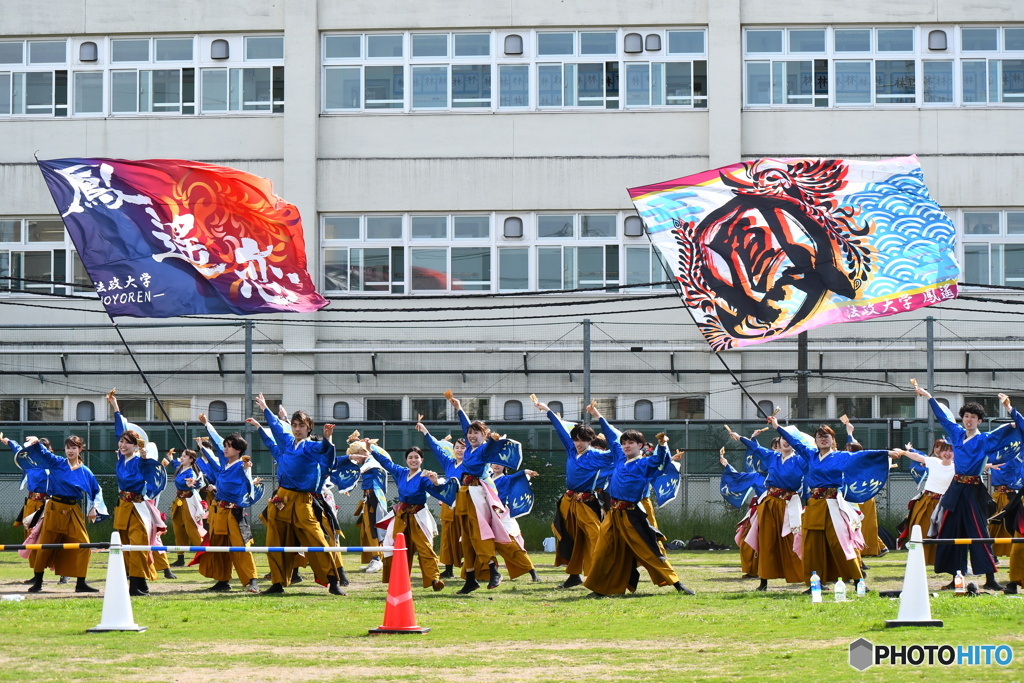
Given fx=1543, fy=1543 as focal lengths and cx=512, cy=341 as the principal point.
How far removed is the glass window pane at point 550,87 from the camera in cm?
2988

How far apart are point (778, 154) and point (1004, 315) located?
5.17 meters

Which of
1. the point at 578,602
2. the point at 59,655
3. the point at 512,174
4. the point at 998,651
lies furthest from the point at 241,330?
the point at 998,651

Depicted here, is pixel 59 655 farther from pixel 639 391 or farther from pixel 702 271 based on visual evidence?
pixel 639 391

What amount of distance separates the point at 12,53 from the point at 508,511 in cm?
1741

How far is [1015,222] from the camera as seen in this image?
29656 millimetres

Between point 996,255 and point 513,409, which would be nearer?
point 513,409

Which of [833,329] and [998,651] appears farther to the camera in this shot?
[833,329]

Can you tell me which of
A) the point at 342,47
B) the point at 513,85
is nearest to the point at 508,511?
the point at 513,85

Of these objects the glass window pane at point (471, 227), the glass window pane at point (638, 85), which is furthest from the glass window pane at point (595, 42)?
the glass window pane at point (471, 227)

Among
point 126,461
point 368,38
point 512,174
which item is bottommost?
point 126,461

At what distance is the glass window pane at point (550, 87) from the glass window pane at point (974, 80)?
25.6 feet

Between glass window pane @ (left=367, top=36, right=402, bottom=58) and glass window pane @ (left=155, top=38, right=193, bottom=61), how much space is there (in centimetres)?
356

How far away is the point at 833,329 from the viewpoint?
2912 cm

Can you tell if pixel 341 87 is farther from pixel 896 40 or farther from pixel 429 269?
pixel 896 40
